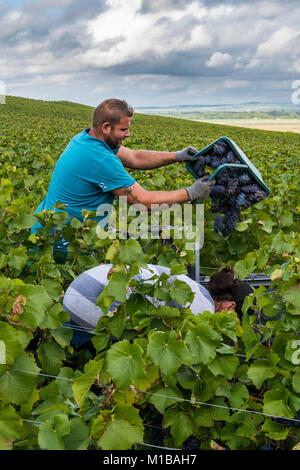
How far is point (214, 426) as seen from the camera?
1662 millimetres

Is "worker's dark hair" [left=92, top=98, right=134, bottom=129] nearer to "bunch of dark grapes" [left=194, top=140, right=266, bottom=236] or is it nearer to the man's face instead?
the man's face

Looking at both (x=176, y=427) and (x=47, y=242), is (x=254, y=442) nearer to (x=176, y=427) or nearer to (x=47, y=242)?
(x=176, y=427)

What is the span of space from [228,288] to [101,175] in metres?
1.10

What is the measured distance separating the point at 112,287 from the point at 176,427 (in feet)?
1.71

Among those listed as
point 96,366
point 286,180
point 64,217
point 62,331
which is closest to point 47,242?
point 64,217

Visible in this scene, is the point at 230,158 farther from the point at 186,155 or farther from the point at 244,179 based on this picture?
the point at 186,155

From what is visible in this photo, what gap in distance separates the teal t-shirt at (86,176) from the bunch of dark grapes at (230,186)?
547 mm

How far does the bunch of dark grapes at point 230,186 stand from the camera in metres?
2.66

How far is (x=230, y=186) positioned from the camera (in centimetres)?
267

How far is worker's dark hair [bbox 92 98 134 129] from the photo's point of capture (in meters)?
2.90

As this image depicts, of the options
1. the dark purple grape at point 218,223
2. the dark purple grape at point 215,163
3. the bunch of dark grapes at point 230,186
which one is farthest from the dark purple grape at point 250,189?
the dark purple grape at point 218,223

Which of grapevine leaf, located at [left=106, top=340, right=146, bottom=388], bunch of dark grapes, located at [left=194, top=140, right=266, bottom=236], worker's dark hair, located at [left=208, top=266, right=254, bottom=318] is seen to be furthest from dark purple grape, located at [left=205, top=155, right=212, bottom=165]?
grapevine leaf, located at [left=106, top=340, right=146, bottom=388]

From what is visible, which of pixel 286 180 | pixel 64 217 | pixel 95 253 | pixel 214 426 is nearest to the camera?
pixel 214 426

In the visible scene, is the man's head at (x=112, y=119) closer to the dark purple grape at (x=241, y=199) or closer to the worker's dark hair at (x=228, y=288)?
the dark purple grape at (x=241, y=199)
